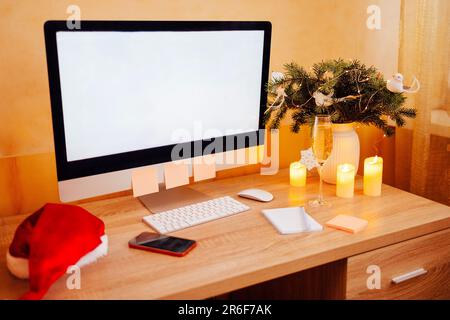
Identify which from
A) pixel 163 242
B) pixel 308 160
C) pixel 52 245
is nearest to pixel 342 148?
pixel 308 160

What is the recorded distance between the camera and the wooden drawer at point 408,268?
3.96 feet

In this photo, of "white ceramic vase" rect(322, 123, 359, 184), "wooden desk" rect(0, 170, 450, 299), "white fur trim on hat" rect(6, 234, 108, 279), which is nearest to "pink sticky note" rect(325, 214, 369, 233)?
"wooden desk" rect(0, 170, 450, 299)

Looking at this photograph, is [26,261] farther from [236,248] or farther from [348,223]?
[348,223]

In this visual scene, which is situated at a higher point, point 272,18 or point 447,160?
point 272,18

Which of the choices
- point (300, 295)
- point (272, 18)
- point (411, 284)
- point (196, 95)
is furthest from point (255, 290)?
point (272, 18)

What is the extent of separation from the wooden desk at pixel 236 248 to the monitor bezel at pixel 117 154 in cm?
15

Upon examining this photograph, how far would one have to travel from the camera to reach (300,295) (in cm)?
138

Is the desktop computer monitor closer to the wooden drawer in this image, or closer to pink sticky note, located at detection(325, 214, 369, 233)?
pink sticky note, located at detection(325, 214, 369, 233)

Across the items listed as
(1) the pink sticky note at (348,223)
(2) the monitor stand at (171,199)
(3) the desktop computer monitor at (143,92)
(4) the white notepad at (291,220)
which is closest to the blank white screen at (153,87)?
(3) the desktop computer monitor at (143,92)

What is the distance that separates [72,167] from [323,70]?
0.78 m

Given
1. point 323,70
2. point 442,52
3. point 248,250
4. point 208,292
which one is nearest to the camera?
point 208,292

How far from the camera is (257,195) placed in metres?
1.47

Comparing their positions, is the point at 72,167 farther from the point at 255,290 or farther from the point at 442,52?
the point at 442,52

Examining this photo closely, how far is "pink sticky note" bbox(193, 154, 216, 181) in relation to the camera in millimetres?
1432
